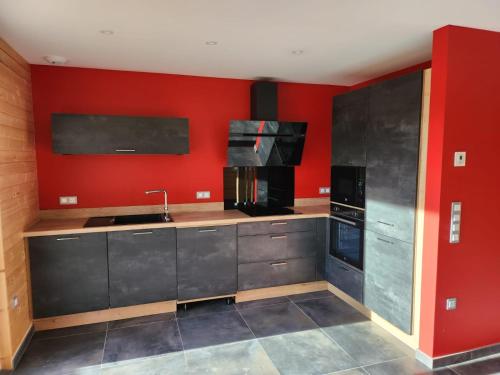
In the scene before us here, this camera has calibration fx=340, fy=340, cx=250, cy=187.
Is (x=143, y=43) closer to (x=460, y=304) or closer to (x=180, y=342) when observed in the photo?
(x=180, y=342)

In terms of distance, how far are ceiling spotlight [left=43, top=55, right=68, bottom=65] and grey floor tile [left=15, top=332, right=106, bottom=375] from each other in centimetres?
245

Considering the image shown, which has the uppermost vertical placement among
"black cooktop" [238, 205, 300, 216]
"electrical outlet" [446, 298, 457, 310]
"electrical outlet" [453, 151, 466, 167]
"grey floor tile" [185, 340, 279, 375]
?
"electrical outlet" [453, 151, 466, 167]

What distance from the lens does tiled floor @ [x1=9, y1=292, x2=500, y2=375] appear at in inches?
97.5

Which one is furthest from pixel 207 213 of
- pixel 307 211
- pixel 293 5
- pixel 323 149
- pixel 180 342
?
pixel 293 5

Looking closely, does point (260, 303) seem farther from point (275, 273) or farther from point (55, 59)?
point (55, 59)

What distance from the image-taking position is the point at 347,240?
3.40 meters

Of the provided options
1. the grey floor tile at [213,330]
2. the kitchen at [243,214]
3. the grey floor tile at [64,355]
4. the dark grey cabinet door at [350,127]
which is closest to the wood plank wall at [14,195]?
the kitchen at [243,214]

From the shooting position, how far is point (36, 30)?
2.40 m

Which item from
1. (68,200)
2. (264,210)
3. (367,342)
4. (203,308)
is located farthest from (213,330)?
(68,200)

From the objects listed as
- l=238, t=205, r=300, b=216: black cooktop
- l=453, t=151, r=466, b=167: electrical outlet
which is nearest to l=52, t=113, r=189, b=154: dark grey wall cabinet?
l=238, t=205, r=300, b=216: black cooktop

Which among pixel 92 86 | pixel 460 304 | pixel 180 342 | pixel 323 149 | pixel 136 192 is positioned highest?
pixel 92 86

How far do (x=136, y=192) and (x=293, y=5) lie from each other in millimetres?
2499

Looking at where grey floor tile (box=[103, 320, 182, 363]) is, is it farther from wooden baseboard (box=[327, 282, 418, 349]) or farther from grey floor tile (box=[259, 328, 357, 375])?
wooden baseboard (box=[327, 282, 418, 349])

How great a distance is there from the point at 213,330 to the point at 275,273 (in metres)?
0.92
